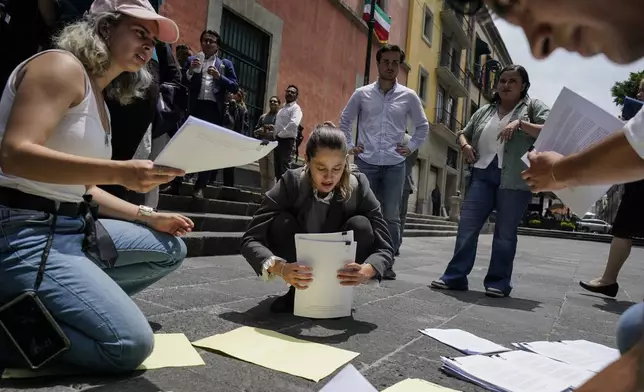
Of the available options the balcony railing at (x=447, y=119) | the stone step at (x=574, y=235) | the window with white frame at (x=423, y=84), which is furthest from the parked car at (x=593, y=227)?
the window with white frame at (x=423, y=84)

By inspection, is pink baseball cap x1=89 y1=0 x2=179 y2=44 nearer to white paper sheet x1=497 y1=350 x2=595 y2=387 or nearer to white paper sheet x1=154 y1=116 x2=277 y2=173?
white paper sheet x1=154 y1=116 x2=277 y2=173

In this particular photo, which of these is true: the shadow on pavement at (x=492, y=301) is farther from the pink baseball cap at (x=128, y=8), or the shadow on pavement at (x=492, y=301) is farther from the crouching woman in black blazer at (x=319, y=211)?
the pink baseball cap at (x=128, y=8)

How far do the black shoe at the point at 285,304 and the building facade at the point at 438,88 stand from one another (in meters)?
16.8

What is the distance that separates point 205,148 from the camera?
1690 millimetres

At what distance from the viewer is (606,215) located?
51.6 m

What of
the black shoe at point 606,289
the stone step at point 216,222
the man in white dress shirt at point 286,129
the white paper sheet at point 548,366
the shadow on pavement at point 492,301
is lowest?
the shadow on pavement at point 492,301

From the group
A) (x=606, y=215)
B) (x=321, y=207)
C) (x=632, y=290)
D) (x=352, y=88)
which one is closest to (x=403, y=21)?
(x=352, y=88)

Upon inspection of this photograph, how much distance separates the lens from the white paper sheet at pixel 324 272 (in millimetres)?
2391

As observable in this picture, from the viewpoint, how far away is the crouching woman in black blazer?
265 cm

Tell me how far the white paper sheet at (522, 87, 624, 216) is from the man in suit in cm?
431

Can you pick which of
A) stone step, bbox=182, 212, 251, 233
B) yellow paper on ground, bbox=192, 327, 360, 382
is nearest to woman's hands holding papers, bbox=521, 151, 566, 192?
yellow paper on ground, bbox=192, 327, 360, 382

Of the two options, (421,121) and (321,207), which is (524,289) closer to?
(421,121)

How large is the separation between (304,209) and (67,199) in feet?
3.96

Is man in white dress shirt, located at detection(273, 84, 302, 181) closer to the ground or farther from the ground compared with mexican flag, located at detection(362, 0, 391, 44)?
closer to the ground
